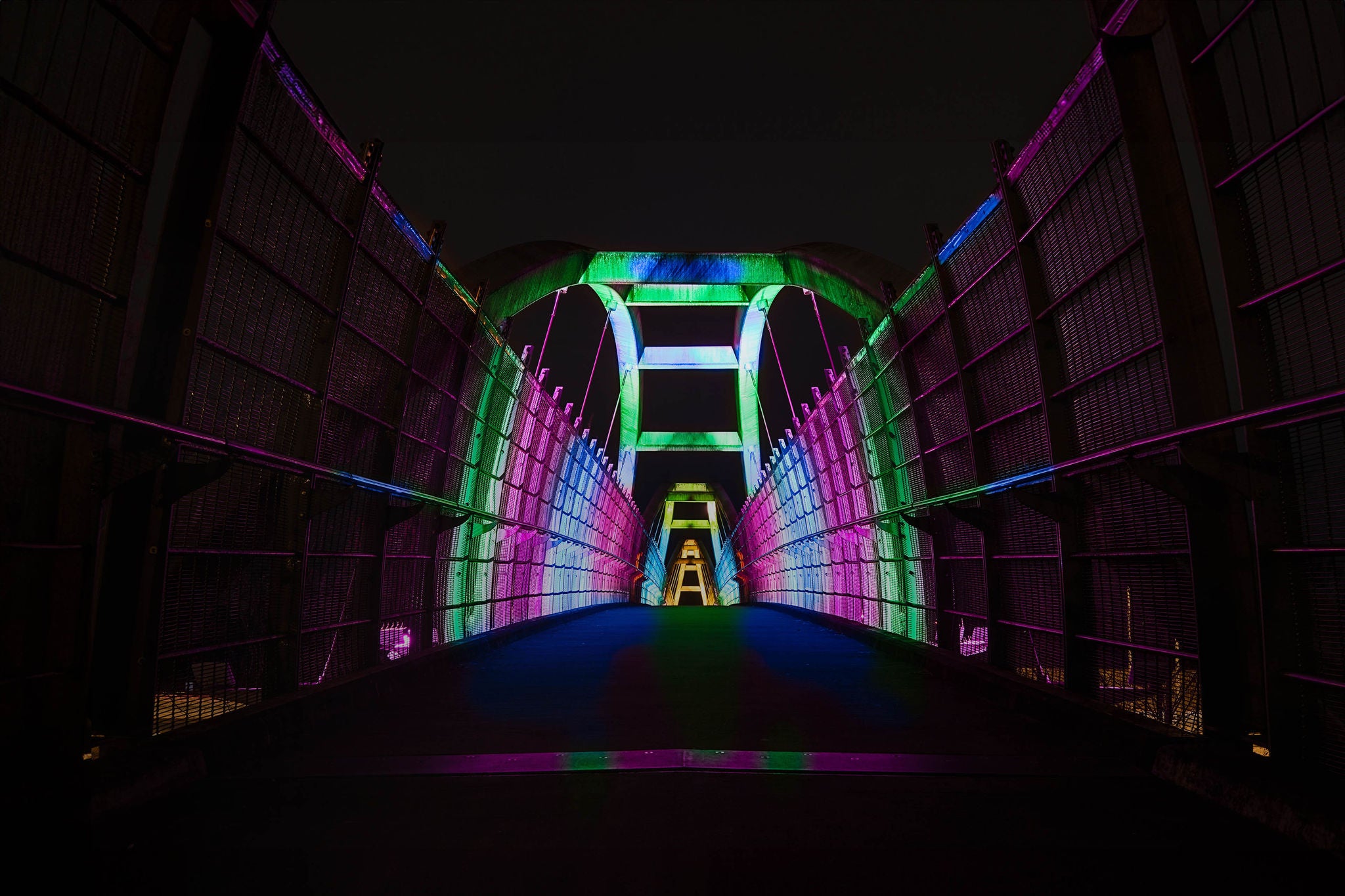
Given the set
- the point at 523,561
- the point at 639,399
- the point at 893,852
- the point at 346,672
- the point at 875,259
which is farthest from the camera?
the point at 639,399

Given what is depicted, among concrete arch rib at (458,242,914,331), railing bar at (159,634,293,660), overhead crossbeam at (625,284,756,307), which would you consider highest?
overhead crossbeam at (625,284,756,307)

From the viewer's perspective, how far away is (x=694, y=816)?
3861 millimetres

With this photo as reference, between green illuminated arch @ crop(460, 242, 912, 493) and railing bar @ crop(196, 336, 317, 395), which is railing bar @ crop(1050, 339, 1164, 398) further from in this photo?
railing bar @ crop(196, 336, 317, 395)

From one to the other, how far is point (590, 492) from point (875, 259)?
12931 millimetres

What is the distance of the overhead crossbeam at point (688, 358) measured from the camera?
138 ft

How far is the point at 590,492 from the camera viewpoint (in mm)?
23547

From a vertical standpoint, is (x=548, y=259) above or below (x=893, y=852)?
above

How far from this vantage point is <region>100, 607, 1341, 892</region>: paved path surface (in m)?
3.19

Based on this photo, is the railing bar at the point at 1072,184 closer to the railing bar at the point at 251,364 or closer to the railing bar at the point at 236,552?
the railing bar at the point at 251,364

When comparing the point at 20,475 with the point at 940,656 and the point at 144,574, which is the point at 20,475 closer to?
the point at 144,574

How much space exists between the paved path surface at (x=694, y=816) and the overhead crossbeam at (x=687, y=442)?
39.7 metres

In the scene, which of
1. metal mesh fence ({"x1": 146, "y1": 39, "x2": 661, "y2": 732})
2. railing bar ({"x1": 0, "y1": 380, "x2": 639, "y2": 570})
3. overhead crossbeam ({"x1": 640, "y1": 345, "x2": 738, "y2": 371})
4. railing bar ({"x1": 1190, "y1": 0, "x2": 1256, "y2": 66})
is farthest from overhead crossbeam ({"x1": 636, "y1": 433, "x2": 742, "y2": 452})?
railing bar ({"x1": 1190, "y1": 0, "x2": 1256, "y2": 66})

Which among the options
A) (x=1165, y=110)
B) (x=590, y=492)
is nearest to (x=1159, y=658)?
(x=1165, y=110)

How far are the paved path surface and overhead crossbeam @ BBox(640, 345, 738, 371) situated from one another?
1411 inches
